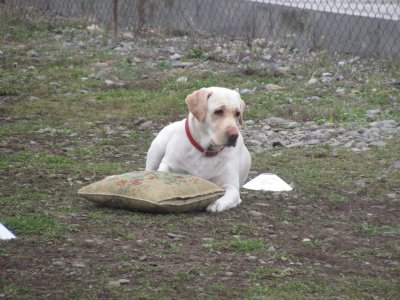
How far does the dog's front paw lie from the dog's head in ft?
1.10

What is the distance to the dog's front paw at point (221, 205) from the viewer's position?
5.31 meters

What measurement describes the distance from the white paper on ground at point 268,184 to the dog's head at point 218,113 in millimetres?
648

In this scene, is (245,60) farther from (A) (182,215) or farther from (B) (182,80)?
(A) (182,215)

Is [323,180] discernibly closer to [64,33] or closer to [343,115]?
[343,115]

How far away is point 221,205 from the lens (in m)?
5.34

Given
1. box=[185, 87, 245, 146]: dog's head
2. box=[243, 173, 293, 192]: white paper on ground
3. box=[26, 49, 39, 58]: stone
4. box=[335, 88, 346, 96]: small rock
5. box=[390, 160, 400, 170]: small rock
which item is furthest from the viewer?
box=[26, 49, 39, 58]: stone

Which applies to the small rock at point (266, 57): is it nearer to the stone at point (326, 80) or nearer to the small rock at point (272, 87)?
the stone at point (326, 80)

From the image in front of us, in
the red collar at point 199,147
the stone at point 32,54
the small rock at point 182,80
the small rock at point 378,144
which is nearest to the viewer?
the red collar at point 199,147

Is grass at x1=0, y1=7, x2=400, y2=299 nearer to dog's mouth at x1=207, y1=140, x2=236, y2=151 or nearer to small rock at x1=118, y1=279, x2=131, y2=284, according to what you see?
small rock at x1=118, y1=279, x2=131, y2=284

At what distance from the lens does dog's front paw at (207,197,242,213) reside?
17.4ft

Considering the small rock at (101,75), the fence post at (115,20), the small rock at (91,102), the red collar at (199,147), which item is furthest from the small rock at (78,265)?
the fence post at (115,20)

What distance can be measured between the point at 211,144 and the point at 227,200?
0.38 m

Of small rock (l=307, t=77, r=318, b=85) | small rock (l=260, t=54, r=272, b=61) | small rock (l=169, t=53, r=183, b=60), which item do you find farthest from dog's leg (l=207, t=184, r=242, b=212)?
small rock (l=169, t=53, r=183, b=60)

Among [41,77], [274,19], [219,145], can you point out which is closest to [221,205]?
[219,145]
